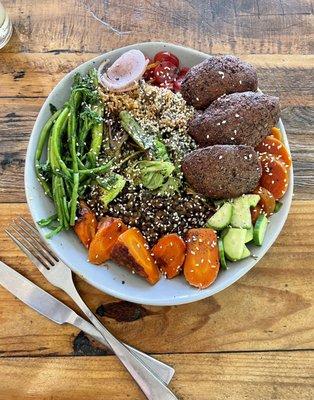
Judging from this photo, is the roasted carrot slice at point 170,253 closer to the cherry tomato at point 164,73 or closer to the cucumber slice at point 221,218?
the cucumber slice at point 221,218

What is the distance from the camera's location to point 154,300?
5.70 ft

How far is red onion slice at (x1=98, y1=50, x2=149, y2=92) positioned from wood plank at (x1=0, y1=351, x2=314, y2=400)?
0.81 m

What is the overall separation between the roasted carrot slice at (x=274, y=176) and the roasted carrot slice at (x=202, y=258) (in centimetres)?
23

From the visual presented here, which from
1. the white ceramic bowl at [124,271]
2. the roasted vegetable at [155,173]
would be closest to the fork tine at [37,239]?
the white ceramic bowl at [124,271]

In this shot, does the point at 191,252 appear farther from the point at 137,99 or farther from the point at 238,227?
the point at 137,99

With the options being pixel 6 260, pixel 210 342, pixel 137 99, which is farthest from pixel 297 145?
pixel 6 260

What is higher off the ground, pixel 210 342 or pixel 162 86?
pixel 162 86

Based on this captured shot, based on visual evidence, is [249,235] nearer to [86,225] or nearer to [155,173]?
[155,173]

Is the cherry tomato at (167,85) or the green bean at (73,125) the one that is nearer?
the green bean at (73,125)

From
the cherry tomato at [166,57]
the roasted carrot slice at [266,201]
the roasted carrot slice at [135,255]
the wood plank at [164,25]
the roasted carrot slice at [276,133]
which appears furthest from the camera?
the wood plank at [164,25]

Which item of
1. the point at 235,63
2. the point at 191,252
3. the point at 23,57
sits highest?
the point at 235,63

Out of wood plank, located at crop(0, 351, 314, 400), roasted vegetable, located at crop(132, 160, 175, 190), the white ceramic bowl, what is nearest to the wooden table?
wood plank, located at crop(0, 351, 314, 400)

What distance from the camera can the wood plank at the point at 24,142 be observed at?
2066mm

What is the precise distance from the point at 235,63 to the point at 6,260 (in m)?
0.93
